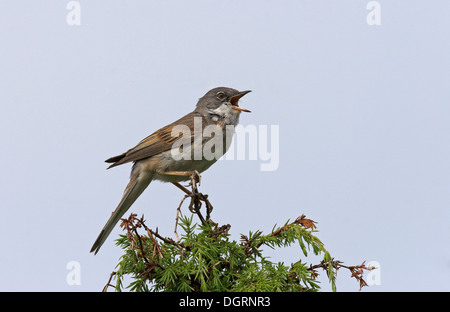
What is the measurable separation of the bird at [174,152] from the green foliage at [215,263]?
5.66ft

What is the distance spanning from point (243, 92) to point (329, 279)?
3097 millimetres

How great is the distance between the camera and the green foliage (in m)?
3.87

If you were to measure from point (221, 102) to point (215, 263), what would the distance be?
2.93 metres

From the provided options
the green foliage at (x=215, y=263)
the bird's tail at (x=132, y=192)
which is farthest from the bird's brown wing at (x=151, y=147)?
the green foliage at (x=215, y=263)

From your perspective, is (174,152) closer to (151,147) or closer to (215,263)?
(151,147)

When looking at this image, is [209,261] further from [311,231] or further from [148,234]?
[311,231]

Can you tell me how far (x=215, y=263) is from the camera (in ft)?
13.0

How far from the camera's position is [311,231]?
13.3 feet

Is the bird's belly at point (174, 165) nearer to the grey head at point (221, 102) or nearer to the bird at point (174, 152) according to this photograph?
the bird at point (174, 152)

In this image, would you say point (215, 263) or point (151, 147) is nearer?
point (215, 263)

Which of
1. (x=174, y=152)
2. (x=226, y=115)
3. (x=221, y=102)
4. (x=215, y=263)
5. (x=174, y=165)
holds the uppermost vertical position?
(x=221, y=102)

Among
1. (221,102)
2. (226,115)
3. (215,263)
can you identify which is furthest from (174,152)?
(215,263)

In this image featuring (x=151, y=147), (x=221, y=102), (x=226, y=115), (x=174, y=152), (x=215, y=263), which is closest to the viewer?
(x=215, y=263)
